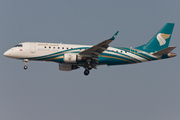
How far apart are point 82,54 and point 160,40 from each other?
11935mm

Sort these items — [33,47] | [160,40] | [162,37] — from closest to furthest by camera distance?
[33,47] → [160,40] → [162,37]

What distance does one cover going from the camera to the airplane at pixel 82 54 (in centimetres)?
4125

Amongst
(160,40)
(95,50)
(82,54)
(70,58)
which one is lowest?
(70,58)

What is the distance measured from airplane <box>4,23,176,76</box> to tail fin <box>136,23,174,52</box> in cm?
69

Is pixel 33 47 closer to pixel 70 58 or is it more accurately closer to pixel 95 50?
pixel 70 58

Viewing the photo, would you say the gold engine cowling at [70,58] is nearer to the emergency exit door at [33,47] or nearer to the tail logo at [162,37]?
the emergency exit door at [33,47]

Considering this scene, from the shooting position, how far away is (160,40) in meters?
45.4

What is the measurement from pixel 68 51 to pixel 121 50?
722cm

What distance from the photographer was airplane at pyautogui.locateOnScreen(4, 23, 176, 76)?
4125 cm

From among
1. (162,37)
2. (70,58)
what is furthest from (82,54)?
(162,37)

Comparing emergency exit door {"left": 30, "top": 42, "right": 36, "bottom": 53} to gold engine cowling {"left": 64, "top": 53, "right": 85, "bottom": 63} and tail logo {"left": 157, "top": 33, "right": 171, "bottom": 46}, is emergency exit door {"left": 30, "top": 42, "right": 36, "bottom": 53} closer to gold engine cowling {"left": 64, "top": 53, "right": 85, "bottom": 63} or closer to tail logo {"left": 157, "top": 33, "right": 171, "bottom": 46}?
gold engine cowling {"left": 64, "top": 53, "right": 85, "bottom": 63}

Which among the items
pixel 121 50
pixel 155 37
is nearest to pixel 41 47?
pixel 121 50

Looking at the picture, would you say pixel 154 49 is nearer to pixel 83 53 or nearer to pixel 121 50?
pixel 121 50

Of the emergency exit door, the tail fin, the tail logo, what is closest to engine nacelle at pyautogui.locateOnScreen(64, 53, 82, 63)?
the emergency exit door
